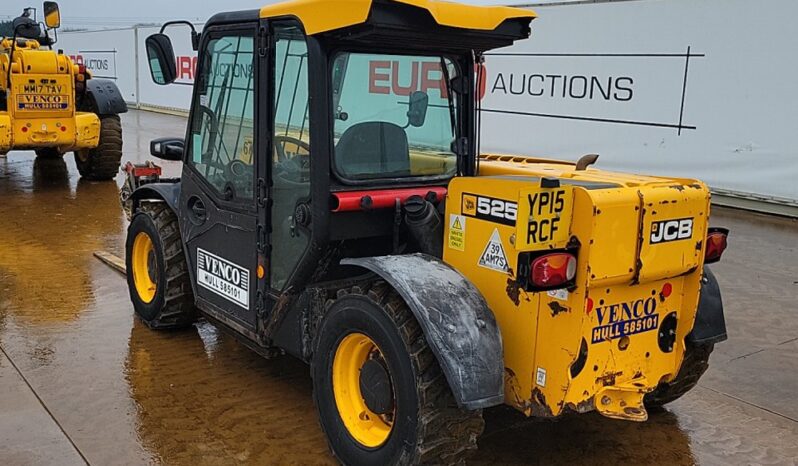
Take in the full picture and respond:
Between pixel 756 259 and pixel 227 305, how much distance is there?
5196 mm

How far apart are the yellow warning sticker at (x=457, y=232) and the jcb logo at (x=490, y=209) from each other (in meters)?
0.05

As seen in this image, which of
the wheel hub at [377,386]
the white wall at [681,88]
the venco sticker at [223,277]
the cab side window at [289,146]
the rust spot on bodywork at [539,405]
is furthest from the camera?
the white wall at [681,88]

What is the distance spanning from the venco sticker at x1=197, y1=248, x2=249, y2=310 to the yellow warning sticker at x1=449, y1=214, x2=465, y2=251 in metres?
1.20

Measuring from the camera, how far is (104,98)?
36.0ft

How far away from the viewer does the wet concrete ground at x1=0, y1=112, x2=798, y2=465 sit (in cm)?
360

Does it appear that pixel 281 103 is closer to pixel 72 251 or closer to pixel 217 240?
pixel 217 240

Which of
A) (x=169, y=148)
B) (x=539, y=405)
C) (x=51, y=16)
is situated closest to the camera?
(x=539, y=405)

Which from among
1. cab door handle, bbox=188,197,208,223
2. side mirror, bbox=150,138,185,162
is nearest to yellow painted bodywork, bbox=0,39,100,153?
side mirror, bbox=150,138,185,162

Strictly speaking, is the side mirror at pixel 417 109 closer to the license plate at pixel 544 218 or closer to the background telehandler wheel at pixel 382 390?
the background telehandler wheel at pixel 382 390

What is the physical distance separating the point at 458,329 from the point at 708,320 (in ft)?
4.36

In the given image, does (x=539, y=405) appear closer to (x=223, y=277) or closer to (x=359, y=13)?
(x=359, y=13)

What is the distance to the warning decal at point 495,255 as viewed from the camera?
313 cm

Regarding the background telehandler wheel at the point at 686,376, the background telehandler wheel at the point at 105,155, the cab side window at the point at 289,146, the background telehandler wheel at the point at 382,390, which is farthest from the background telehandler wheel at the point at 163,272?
the background telehandler wheel at the point at 105,155

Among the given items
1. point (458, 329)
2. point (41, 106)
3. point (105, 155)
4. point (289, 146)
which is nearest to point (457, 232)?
point (458, 329)
